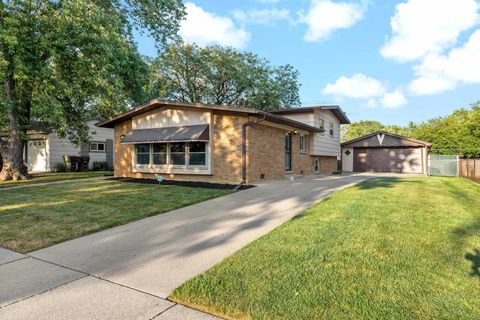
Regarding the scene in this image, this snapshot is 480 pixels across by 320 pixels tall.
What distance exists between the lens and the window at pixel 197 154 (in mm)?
12412

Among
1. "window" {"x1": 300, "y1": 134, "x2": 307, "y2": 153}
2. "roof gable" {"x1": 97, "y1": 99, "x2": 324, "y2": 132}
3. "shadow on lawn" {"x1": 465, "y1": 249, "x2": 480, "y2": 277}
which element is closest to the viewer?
"shadow on lawn" {"x1": 465, "y1": 249, "x2": 480, "y2": 277}

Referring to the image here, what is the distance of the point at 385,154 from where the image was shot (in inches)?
906

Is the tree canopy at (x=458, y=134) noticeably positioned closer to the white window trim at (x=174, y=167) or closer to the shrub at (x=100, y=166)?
the white window trim at (x=174, y=167)

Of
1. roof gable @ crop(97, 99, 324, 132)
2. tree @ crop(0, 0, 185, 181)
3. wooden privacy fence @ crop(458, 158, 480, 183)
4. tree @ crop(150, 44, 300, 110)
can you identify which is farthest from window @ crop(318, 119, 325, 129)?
tree @ crop(0, 0, 185, 181)

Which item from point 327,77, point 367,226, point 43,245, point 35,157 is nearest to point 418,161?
point 327,77

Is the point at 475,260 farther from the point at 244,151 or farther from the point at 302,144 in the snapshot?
the point at 302,144

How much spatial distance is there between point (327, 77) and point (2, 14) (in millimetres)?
19065

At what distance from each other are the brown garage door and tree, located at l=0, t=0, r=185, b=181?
59.7ft

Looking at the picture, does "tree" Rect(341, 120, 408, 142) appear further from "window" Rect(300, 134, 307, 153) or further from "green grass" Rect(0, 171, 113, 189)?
"green grass" Rect(0, 171, 113, 189)

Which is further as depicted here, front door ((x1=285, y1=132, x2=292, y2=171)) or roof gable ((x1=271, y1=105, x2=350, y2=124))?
roof gable ((x1=271, y1=105, x2=350, y2=124))

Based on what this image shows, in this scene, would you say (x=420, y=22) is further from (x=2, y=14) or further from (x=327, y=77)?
(x=2, y=14)

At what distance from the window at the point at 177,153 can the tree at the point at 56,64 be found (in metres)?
3.60

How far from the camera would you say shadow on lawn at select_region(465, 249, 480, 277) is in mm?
3248

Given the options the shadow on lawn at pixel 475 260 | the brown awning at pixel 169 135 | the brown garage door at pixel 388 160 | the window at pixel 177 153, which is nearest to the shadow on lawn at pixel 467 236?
the shadow on lawn at pixel 475 260
